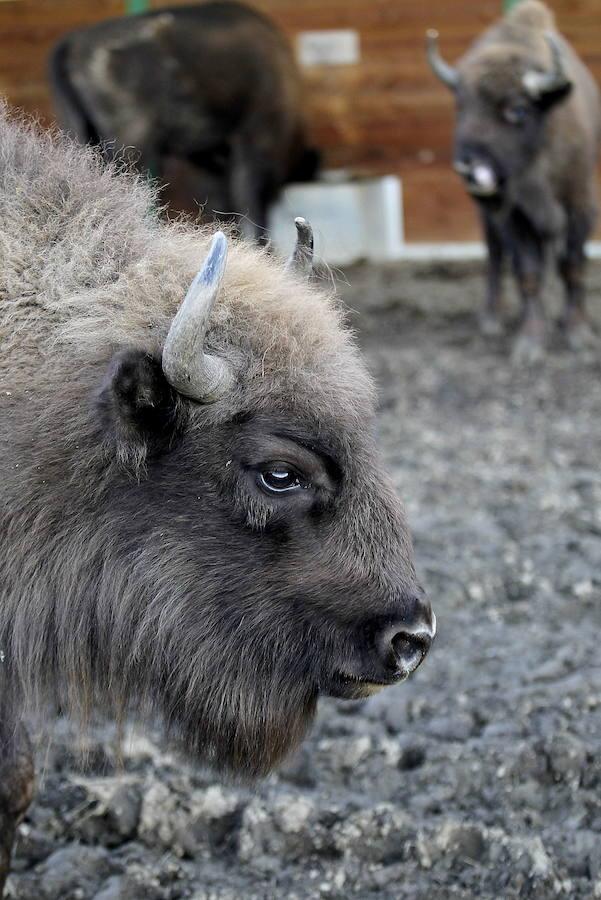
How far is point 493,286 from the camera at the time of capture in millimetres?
9945

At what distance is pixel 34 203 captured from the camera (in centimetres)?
291

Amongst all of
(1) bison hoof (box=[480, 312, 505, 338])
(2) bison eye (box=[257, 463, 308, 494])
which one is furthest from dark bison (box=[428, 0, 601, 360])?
(2) bison eye (box=[257, 463, 308, 494])

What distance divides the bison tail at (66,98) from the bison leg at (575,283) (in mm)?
4537

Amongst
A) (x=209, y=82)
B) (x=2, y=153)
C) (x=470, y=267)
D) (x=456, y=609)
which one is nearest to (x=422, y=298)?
(x=470, y=267)

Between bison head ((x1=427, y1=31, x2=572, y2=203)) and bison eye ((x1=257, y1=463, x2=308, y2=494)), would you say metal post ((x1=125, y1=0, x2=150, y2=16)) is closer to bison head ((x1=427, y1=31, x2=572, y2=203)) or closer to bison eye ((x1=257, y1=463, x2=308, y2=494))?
bison head ((x1=427, y1=31, x2=572, y2=203))

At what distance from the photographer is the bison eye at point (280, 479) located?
262 cm

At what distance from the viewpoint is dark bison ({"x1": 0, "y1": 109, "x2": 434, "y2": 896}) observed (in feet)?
8.61

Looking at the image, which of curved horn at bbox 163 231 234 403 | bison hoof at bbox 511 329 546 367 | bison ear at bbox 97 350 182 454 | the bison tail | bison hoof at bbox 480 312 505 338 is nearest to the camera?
curved horn at bbox 163 231 234 403

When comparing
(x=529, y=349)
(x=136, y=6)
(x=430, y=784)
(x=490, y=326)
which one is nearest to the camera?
(x=430, y=784)

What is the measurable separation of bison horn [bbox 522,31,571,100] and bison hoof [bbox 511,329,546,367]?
6.20 feet

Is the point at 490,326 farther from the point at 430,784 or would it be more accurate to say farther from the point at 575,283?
the point at 430,784

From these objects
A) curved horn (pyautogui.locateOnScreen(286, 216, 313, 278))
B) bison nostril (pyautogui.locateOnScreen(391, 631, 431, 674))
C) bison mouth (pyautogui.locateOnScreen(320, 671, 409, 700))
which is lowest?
bison mouth (pyautogui.locateOnScreen(320, 671, 409, 700))

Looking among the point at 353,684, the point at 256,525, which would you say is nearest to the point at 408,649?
the point at 353,684

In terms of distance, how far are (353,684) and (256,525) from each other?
47cm
